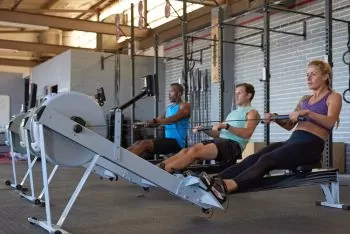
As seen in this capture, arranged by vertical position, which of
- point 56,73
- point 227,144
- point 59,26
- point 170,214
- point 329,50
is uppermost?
point 59,26

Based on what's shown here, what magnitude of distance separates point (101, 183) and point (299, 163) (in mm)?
2654

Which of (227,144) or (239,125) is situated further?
(239,125)

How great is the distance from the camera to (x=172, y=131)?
471cm

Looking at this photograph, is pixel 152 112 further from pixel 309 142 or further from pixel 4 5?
pixel 309 142

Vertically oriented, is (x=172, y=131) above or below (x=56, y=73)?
below

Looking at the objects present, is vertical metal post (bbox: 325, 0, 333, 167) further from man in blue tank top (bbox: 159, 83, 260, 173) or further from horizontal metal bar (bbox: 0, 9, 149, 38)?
horizontal metal bar (bbox: 0, 9, 149, 38)

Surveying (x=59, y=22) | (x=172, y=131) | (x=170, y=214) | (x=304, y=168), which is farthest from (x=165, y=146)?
(x=59, y=22)

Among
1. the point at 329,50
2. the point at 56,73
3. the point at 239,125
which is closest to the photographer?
the point at 239,125

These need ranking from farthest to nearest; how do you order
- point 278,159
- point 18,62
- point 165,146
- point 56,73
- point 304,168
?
1. point 18,62
2. point 56,73
3. point 165,146
4. point 304,168
5. point 278,159

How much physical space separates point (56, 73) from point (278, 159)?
9.12 metres

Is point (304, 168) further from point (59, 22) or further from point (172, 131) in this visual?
point (59, 22)

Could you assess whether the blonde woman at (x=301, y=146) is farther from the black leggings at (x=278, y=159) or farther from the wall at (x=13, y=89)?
the wall at (x=13, y=89)

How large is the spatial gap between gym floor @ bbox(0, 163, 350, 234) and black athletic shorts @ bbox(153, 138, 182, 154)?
→ 377mm

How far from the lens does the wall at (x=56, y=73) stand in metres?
10.5
